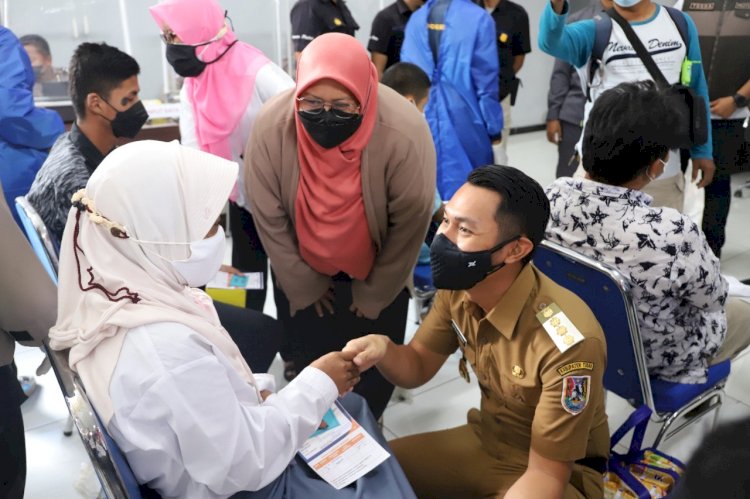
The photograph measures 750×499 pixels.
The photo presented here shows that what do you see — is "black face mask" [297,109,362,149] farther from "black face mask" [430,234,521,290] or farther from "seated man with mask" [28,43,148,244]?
"seated man with mask" [28,43,148,244]

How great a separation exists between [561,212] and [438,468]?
767 millimetres

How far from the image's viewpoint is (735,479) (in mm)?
568

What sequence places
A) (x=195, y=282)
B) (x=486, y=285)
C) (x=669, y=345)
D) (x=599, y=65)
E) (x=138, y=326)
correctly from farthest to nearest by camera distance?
(x=599, y=65) → (x=669, y=345) → (x=486, y=285) → (x=195, y=282) → (x=138, y=326)

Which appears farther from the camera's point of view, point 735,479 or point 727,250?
point 727,250

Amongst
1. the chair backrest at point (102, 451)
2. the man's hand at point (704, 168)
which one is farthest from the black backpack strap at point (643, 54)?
the chair backrest at point (102, 451)

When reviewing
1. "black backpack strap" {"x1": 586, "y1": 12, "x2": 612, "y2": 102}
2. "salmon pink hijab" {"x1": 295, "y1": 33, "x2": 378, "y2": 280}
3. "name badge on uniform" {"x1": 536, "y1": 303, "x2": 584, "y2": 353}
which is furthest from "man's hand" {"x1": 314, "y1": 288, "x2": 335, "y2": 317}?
"black backpack strap" {"x1": 586, "y1": 12, "x2": 612, "y2": 102}

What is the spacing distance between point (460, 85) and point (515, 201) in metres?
1.86

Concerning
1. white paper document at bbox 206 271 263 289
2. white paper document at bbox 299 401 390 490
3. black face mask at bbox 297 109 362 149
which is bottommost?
white paper document at bbox 206 271 263 289

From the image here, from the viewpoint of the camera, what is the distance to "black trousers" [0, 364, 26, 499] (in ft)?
4.68

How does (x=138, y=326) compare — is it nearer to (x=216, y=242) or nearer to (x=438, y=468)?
(x=216, y=242)

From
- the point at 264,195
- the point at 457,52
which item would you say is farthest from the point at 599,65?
the point at 264,195

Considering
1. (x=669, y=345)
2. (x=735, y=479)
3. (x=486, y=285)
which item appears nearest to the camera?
(x=735, y=479)

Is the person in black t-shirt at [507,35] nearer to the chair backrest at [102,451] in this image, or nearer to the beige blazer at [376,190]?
the beige blazer at [376,190]

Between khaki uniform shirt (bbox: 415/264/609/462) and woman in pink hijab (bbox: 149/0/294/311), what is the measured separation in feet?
4.09
